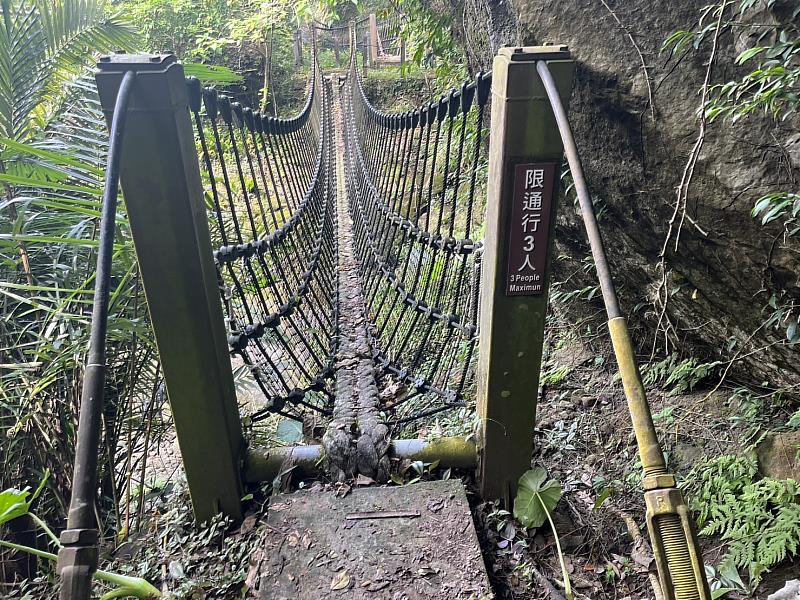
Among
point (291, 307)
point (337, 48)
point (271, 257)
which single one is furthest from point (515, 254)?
point (337, 48)

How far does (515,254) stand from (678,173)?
63cm

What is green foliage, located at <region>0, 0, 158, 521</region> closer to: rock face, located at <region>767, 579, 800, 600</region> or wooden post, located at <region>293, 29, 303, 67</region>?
rock face, located at <region>767, 579, 800, 600</region>

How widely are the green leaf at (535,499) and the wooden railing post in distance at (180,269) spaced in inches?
26.5

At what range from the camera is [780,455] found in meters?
1.39

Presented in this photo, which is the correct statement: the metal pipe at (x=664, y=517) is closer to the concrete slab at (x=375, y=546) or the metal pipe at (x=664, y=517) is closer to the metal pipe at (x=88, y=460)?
the metal pipe at (x=88, y=460)

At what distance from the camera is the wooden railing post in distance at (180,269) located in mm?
944

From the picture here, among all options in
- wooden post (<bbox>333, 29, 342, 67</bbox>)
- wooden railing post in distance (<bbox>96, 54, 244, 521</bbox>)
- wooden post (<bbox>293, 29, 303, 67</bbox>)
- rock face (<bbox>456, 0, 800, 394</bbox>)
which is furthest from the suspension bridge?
wooden post (<bbox>333, 29, 342, 67</bbox>)

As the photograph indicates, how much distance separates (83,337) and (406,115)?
1219 millimetres

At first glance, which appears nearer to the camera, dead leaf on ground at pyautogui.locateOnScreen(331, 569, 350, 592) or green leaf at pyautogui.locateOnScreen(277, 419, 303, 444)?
dead leaf on ground at pyautogui.locateOnScreen(331, 569, 350, 592)

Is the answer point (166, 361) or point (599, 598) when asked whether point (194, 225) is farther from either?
point (599, 598)

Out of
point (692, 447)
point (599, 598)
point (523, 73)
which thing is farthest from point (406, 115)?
point (599, 598)

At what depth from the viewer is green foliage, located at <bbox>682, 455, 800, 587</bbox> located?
120cm

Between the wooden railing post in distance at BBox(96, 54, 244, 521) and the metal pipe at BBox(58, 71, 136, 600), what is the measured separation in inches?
8.6

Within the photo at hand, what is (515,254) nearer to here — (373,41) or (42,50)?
(42,50)
